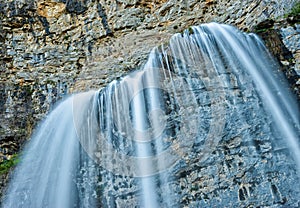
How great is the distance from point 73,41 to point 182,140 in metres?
5.26

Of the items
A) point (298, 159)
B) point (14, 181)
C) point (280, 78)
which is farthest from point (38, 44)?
point (298, 159)

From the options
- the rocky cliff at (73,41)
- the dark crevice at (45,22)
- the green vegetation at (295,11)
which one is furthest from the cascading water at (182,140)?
the dark crevice at (45,22)

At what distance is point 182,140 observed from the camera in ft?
12.0

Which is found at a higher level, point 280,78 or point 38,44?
point 38,44

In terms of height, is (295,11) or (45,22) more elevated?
(45,22)

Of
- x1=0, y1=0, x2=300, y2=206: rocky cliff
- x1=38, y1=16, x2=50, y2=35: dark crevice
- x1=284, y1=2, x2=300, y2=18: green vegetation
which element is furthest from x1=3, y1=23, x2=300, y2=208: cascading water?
x1=38, y1=16, x2=50, y2=35: dark crevice

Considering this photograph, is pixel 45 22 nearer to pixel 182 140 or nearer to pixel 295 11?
pixel 182 140

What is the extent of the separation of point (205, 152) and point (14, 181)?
2880 millimetres

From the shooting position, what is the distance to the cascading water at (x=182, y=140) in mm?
3322

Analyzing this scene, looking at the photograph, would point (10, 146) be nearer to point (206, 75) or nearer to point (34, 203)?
point (34, 203)

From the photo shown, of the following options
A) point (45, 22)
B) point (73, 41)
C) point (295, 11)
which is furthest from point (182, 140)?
point (45, 22)

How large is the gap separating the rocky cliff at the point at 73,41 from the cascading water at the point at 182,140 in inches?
74.7

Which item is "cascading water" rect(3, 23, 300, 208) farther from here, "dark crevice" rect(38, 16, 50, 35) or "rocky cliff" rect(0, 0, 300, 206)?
"dark crevice" rect(38, 16, 50, 35)

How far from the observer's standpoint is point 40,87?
680 centimetres
